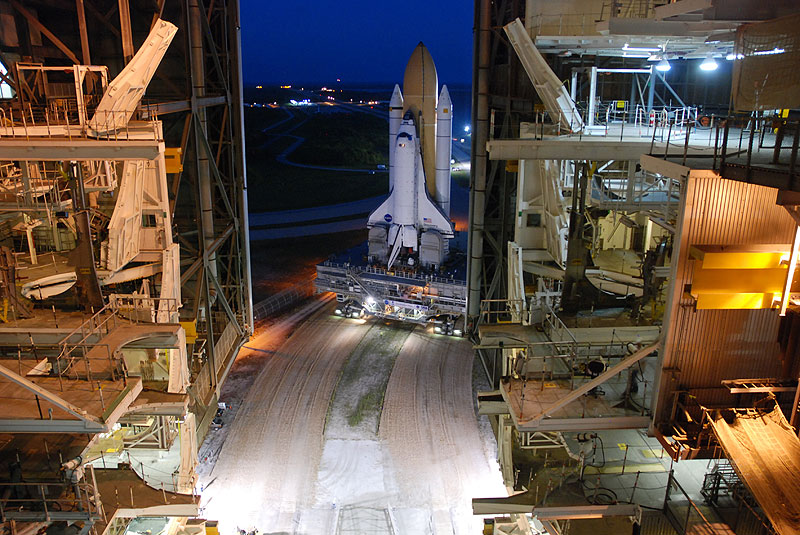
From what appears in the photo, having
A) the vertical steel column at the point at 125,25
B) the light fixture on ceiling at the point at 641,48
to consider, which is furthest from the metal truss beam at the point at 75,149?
the light fixture on ceiling at the point at 641,48

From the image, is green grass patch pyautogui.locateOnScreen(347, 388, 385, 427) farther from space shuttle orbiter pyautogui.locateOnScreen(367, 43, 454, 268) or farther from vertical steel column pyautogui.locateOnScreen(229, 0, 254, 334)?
space shuttle orbiter pyautogui.locateOnScreen(367, 43, 454, 268)

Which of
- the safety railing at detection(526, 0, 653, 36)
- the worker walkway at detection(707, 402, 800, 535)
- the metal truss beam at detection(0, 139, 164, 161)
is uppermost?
the safety railing at detection(526, 0, 653, 36)

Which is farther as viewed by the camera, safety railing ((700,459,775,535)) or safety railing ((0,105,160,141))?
safety railing ((0,105,160,141))

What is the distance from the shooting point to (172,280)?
14.4 m

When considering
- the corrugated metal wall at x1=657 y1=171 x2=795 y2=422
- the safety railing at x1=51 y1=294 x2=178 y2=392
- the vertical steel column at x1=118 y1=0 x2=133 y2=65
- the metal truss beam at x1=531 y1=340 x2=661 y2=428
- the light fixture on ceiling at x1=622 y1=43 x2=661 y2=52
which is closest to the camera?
the corrugated metal wall at x1=657 y1=171 x2=795 y2=422

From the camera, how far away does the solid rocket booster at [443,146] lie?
91.5 feet

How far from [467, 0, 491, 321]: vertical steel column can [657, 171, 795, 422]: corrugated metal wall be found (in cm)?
1203

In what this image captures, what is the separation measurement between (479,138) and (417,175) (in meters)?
7.34

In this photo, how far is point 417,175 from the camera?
28203mm

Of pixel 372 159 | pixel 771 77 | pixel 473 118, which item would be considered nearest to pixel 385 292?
pixel 473 118

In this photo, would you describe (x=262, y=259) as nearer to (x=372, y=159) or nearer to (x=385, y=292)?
(x=385, y=292)

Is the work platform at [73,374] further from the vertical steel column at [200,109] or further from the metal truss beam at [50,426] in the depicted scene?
the vertical steel column at [200,109]

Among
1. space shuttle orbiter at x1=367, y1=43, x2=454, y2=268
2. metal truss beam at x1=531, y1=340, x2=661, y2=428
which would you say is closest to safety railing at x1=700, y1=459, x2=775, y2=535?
metal truss beam at x1=531, y1=340, x2=661, y2=428

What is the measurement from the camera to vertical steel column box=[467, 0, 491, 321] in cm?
2027
